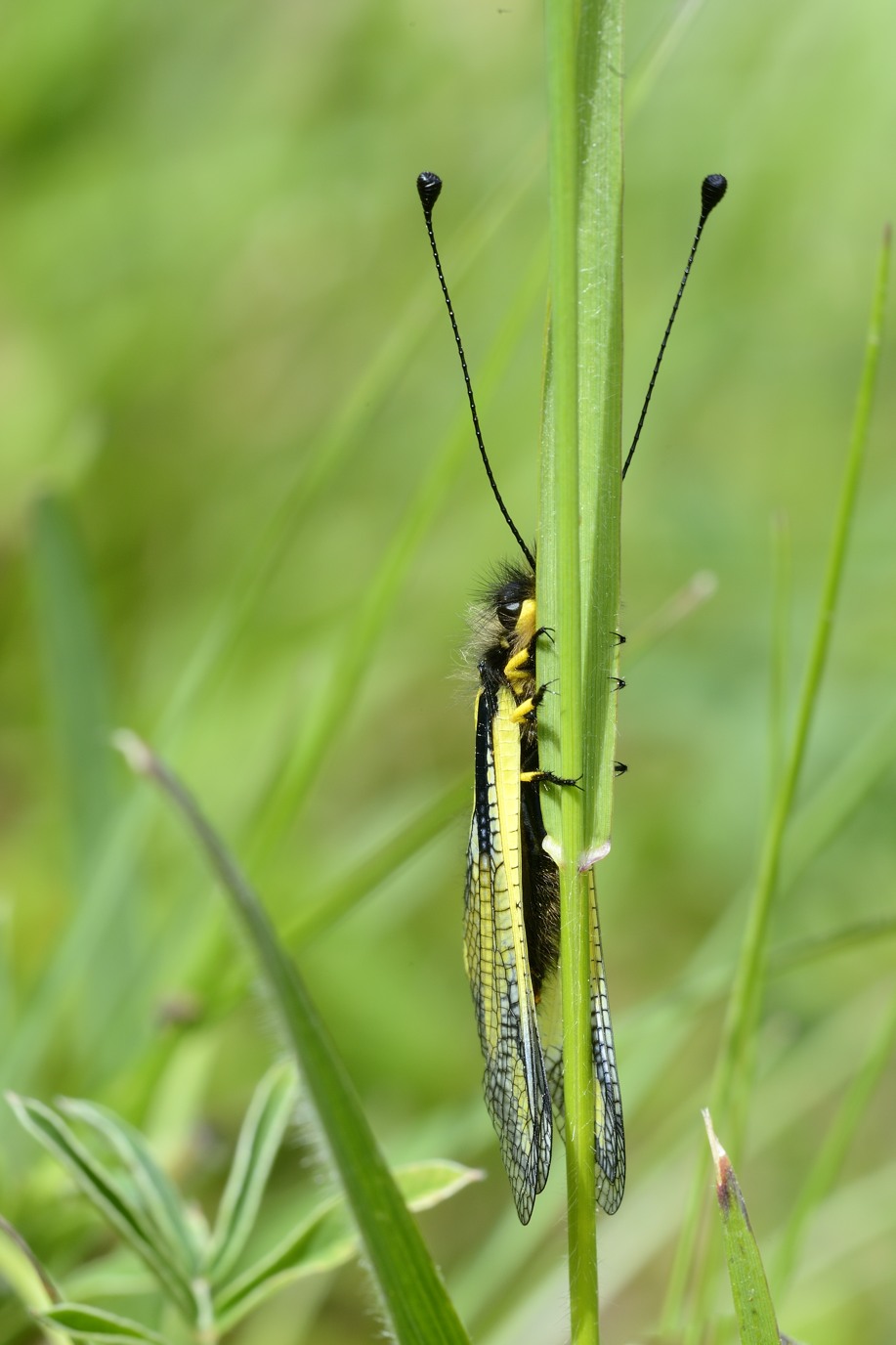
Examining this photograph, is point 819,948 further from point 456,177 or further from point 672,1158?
Result: point 456,177

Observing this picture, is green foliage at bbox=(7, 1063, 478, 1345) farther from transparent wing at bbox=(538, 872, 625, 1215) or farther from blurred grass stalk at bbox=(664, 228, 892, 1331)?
blurred grass stalk at bbox=(664, 228, 892, 1331)

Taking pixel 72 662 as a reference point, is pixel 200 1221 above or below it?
below

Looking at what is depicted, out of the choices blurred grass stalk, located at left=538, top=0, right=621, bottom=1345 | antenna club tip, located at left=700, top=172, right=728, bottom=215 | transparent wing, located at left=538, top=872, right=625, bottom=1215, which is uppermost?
antenna club tip, located at left=700, top=172, right=728, bottom=215

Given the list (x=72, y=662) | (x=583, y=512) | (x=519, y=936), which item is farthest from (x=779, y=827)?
(x=72, y=662)

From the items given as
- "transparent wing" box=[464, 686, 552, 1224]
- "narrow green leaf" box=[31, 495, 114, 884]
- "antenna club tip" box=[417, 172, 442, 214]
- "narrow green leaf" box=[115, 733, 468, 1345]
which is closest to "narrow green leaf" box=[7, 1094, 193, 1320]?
"transparent wing" box=[464, 686, 552, 1224]

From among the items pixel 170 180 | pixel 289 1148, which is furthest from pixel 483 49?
pixel 289 1148

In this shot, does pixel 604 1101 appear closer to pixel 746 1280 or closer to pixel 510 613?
pixel 746 1280

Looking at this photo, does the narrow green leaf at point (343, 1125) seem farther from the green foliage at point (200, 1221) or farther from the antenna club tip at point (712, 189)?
the antenna club tip at point (712, 189)
